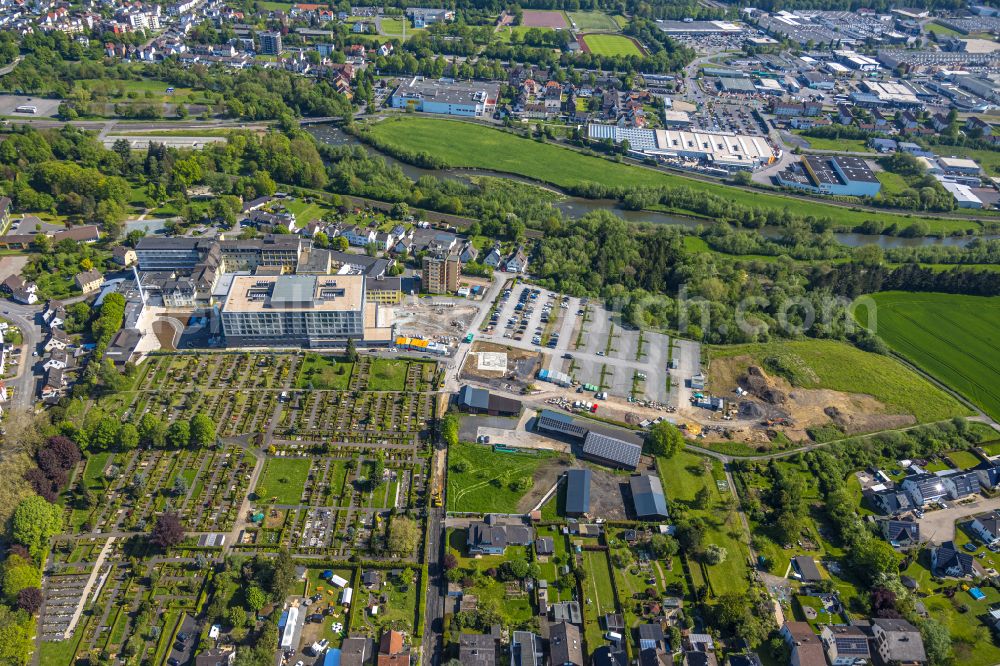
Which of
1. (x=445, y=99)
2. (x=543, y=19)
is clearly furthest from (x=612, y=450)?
(x=543, y=19)

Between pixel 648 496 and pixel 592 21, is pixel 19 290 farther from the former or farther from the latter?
pixel 592 21

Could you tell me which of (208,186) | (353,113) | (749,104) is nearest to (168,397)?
(208,186)

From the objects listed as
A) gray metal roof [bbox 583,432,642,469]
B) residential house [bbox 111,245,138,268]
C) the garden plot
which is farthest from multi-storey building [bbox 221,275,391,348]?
gray metal roof [bbox 583,432,642,469]

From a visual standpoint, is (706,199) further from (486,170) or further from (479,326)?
(479,326)

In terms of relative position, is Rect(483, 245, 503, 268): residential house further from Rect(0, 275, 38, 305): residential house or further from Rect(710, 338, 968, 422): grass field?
Rect(0, 275, 38, 305): residential house

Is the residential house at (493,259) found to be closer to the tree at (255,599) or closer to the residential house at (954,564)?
the tree at (255,599)

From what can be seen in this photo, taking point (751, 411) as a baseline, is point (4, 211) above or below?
above

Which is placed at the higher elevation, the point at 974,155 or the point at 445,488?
the point at 974,155
